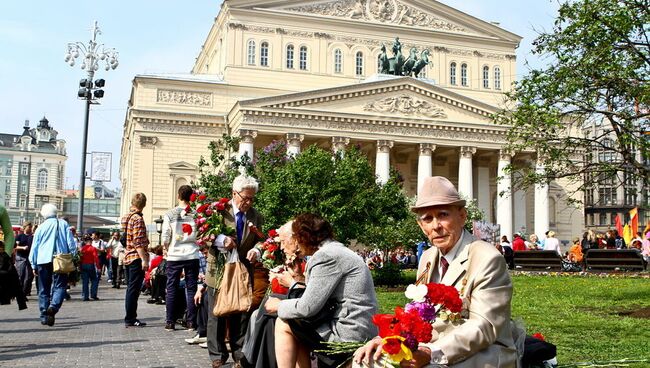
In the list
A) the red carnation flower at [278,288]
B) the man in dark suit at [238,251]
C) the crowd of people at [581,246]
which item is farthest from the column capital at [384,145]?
the red carnation flower at [278,288]

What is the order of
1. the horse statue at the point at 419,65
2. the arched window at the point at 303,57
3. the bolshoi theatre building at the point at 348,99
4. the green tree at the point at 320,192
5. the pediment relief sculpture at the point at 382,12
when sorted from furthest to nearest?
1. the pediment relief sculpture at the point at 382,12
2. the arched window at the point at 303,57
3. the horse statue at the point at 419,65
4. the bolshoi theatre building at the point at 348,99
5. the green tree at the point at 320,192

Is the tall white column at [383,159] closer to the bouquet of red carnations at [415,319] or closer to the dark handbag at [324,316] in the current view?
the dark handbag at [324,316]

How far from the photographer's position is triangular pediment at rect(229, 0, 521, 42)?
53719 millimetres

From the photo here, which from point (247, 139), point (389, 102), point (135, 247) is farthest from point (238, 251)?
point (389, 102)

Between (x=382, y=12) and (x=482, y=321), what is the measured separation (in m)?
54.5

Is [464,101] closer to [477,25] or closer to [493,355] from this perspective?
[477,25]

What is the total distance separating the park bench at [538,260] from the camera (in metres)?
27.6

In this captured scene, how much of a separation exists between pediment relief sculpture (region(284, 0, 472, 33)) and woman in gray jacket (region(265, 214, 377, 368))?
50224mm

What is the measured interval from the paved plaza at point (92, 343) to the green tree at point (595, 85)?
7164 mm

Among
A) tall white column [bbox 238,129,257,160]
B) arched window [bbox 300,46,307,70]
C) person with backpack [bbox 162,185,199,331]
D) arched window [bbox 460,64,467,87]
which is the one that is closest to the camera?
person with backpack [bbox 162,185,199,331]

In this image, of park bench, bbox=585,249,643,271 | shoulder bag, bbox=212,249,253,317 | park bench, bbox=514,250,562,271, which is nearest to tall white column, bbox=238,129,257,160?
park bench, bbox=514,250,562,271

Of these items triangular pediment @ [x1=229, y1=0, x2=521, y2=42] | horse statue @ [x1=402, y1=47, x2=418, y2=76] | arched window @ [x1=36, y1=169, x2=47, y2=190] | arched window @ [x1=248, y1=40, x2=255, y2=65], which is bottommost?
arched window @ [x1=36, y1=169, x2=47, y2=190]

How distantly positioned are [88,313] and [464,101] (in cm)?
3905

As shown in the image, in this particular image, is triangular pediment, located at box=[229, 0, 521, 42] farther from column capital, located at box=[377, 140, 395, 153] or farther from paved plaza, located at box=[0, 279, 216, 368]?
paved plaza, located at box=[0, 279, 216, 368]
